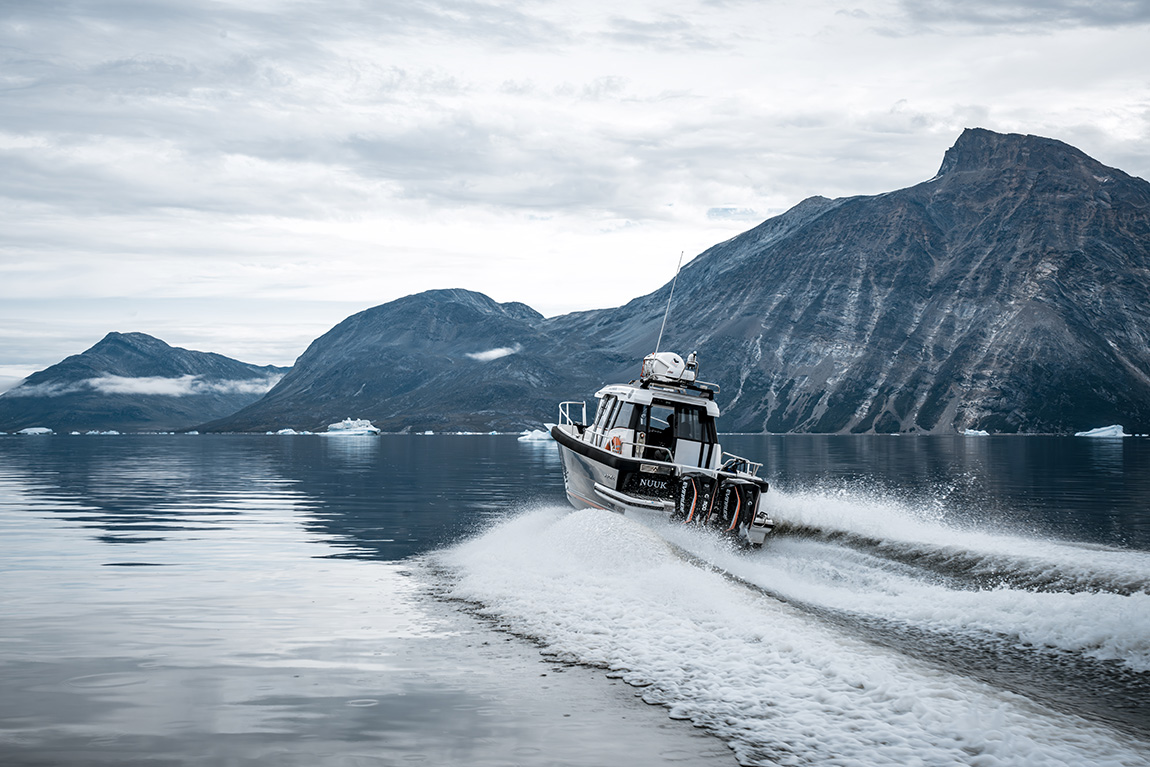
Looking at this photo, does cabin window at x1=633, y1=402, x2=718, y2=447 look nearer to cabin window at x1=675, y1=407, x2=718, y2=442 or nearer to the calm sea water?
cabin window at x1=675, y1=407, x2=718, y2=442

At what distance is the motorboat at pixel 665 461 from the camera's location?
23.0 metres

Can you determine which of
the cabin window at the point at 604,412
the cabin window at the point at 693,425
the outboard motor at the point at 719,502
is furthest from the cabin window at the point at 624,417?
the outboard motor at the point at 719,502

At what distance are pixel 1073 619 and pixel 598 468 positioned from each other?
1545 centimetres

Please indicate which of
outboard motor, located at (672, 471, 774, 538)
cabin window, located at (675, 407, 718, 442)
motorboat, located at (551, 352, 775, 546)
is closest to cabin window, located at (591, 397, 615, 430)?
motorboat, located at (551, 352, 775, 546)

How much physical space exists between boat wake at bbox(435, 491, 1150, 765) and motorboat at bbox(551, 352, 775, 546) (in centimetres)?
95

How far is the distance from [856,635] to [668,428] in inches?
634

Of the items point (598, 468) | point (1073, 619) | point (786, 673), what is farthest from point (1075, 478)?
point (786, 673)

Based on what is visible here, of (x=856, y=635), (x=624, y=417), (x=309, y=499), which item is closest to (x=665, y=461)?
(x=624, y=417)

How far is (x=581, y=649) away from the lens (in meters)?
Answer: 13.4

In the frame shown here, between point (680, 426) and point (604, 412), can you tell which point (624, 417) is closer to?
point (680, 426)

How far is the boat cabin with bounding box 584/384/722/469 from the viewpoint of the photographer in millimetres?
28672

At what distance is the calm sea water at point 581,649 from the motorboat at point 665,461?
96 centimetres

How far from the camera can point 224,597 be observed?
18078 mm

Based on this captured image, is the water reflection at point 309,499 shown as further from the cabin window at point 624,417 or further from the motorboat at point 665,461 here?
the cabin window at point 624,417
